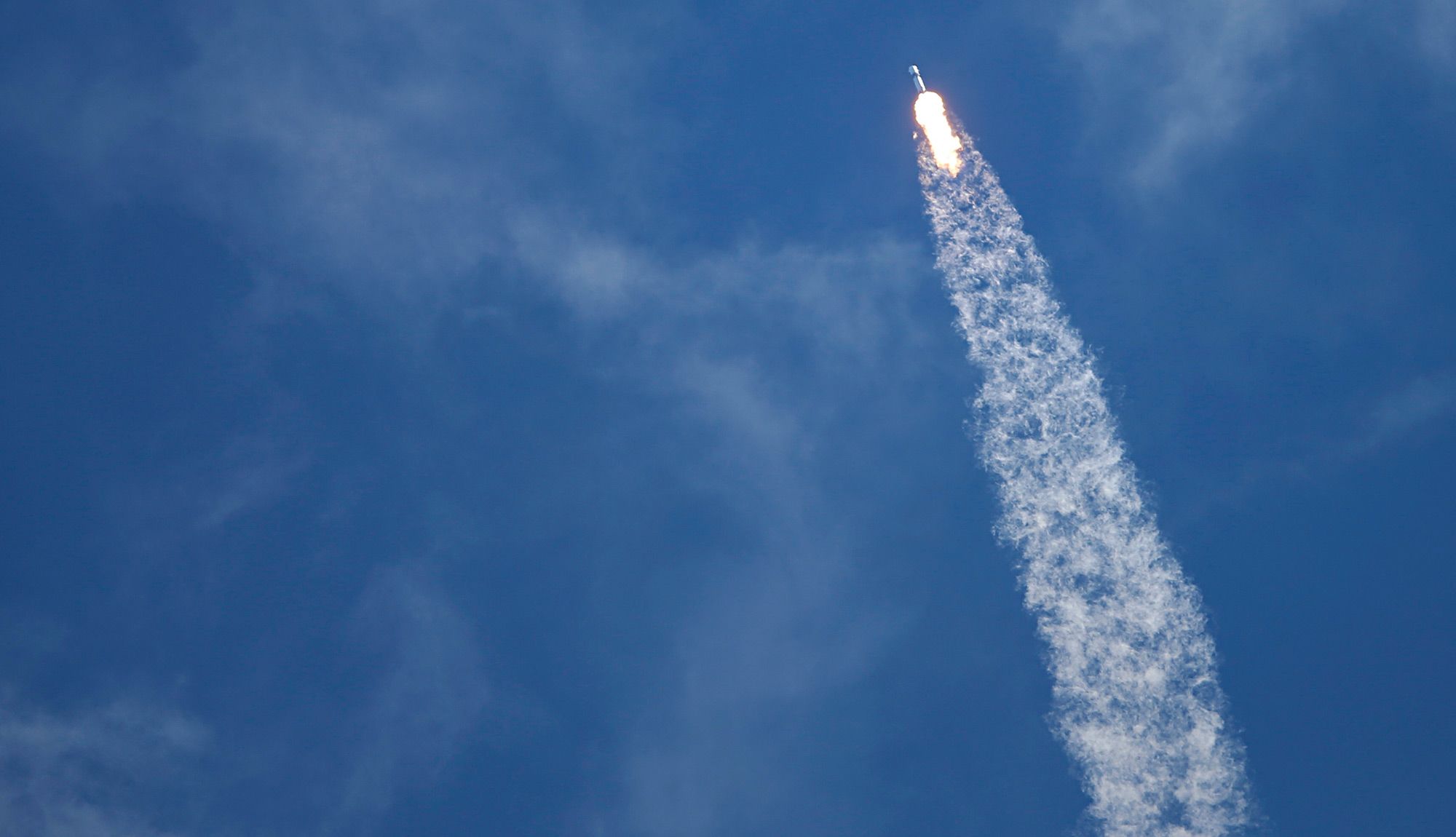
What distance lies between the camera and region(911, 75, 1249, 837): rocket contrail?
62.3 meters

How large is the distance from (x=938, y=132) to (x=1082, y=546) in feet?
66.0

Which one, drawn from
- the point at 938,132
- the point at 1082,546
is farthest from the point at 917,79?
the point at 1082,546

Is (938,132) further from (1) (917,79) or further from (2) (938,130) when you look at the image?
(1) (917,79)

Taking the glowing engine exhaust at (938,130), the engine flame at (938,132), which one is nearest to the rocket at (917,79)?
the glowing engine exhaust at (938,130)

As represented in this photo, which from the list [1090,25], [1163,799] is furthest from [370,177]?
[1163,799]

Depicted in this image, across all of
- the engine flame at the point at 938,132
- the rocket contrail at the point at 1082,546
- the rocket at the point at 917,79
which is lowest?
the rocket contrail at the point at 1082,546

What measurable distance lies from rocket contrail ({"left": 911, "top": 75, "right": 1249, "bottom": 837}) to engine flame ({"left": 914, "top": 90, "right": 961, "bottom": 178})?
0.07 metres

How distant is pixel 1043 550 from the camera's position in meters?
64.4

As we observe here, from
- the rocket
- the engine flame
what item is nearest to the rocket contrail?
the engine flame

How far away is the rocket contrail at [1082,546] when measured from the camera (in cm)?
6234

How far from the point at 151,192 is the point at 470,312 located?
55.3ft

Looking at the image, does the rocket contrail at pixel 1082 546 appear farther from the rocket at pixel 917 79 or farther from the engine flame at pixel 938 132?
the rocket at pixel 917 79

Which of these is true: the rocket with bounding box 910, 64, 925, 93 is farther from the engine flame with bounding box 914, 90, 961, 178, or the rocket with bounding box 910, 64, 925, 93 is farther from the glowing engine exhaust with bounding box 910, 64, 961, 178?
the engine flame with bounding box 914, 90, 961, 178

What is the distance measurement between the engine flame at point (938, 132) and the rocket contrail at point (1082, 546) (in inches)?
2.7
